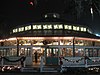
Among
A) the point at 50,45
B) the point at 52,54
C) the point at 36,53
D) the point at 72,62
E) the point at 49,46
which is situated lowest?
the point at 52,54

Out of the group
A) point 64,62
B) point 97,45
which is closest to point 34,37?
point 97,45

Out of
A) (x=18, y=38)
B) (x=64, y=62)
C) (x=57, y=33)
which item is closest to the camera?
(x=64, y=62)

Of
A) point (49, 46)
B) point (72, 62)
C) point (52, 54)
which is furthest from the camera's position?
point (49, 46)

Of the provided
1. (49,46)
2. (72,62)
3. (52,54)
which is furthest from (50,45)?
(72,62)

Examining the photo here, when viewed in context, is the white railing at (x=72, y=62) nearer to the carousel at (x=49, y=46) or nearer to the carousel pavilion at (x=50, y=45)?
the carousel at (x=49, y=46)

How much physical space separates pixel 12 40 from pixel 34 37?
349cm

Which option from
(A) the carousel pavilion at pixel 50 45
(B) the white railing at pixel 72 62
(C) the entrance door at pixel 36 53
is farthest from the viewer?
(A) the carousel pavilion at pixel 50 45

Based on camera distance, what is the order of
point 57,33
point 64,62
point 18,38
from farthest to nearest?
point 57,33
point 18,38
point 64,62

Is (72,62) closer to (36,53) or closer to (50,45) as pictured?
(36,53)

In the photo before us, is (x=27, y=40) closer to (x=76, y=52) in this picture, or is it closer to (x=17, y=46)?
(x=17, y=46)

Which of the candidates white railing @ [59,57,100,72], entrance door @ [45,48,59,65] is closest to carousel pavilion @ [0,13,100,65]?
entrance door @ [45,48,59,65]

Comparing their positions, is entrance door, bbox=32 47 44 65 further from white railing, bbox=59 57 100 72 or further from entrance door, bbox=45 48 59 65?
white railing, bbox=59 57 100 72

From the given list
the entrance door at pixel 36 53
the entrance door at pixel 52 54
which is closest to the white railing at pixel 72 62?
the entrance door at pixel 52 54

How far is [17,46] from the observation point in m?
35.2
